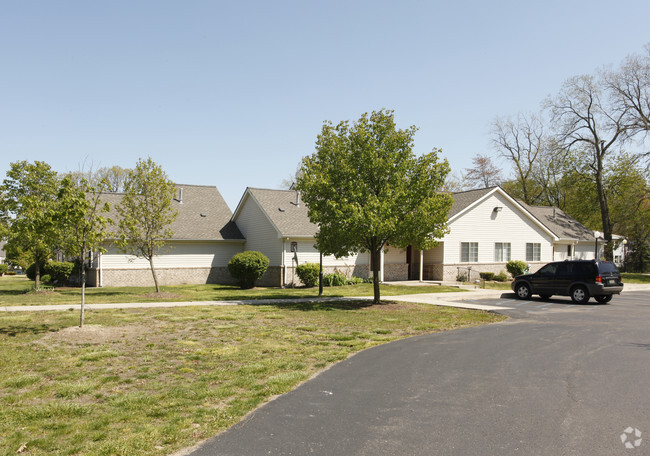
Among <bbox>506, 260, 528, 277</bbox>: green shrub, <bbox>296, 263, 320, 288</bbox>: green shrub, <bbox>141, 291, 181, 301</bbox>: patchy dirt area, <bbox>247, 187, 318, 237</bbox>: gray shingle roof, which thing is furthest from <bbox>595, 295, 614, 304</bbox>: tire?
<bbox>141, 291, 181, 301</bbox>: patchy dirt area

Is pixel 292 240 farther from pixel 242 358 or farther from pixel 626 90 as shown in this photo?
pixel 626 90

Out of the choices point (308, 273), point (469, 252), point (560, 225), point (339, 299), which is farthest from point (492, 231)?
point (339, 299)

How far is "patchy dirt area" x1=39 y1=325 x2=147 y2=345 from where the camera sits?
10672 millimetres

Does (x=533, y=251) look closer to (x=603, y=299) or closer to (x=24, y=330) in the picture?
(x=603, y=299)

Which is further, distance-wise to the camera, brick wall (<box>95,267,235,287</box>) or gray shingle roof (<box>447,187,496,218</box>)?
gray shingle roof (<box>447,187,496,218</box>)

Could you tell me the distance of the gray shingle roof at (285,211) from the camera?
28.7 meters

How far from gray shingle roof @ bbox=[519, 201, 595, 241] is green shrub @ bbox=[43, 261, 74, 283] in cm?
3439

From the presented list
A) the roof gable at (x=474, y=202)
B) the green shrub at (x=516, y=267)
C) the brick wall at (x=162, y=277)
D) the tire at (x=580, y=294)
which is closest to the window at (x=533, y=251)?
the roof gable at (x=474, y=202)

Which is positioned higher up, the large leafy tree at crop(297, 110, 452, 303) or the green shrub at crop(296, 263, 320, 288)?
the large leafy tree at crop(297, 110, 452, 303)

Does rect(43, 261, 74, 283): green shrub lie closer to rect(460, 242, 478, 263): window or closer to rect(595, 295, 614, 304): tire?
rect(460, 242, 478, 263): window

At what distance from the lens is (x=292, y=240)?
2850cm

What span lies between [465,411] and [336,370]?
2748 mm

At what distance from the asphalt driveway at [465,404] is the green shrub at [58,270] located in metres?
22.9

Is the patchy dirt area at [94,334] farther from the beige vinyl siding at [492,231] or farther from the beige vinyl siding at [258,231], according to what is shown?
the beige vinyl siding at [492,231]
